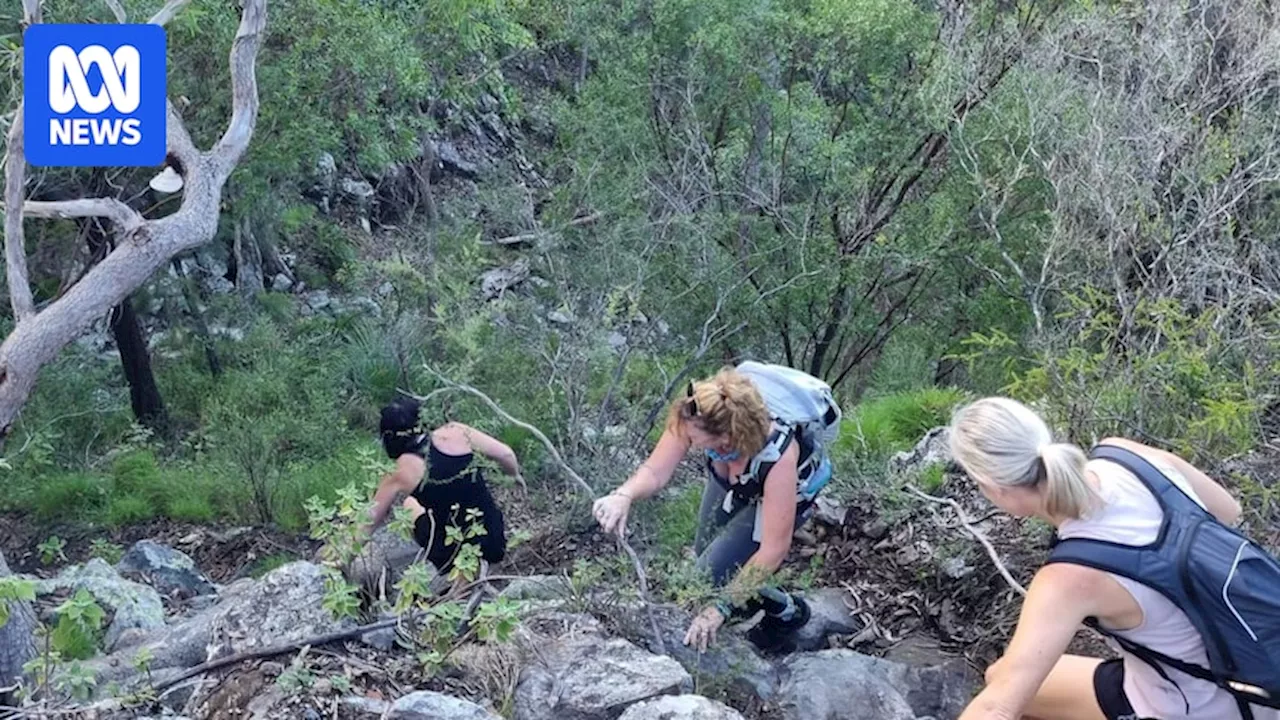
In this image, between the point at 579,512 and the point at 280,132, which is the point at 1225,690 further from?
the point at 280,132

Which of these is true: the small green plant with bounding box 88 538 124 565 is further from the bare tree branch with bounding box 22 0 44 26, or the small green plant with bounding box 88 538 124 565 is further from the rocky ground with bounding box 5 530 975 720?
the bare tree branch with bounding box 22 0 44 26

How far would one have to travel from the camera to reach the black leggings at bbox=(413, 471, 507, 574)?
16.8ft

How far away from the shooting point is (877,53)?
873cm

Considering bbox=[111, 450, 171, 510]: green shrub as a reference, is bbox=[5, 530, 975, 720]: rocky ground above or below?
above

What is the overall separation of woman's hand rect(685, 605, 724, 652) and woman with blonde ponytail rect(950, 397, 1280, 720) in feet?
4.55

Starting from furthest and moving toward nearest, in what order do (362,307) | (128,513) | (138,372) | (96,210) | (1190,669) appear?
(362,307), (138,372), (128,513), (96,210), (1190,669)

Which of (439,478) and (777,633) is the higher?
(439,478)

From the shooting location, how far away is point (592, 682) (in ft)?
11.7

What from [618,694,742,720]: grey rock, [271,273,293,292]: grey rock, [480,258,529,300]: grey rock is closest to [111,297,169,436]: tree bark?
[480,258,529,300]: grey rock

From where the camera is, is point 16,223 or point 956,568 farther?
point 16,223

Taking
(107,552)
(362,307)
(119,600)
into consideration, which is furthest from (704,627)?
(362,307)

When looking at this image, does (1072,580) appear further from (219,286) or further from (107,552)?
(219,286)

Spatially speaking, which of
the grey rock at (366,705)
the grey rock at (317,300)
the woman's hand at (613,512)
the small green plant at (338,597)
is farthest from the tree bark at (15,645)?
the grey rock at (317,300)

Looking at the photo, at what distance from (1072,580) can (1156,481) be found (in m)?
0.35
